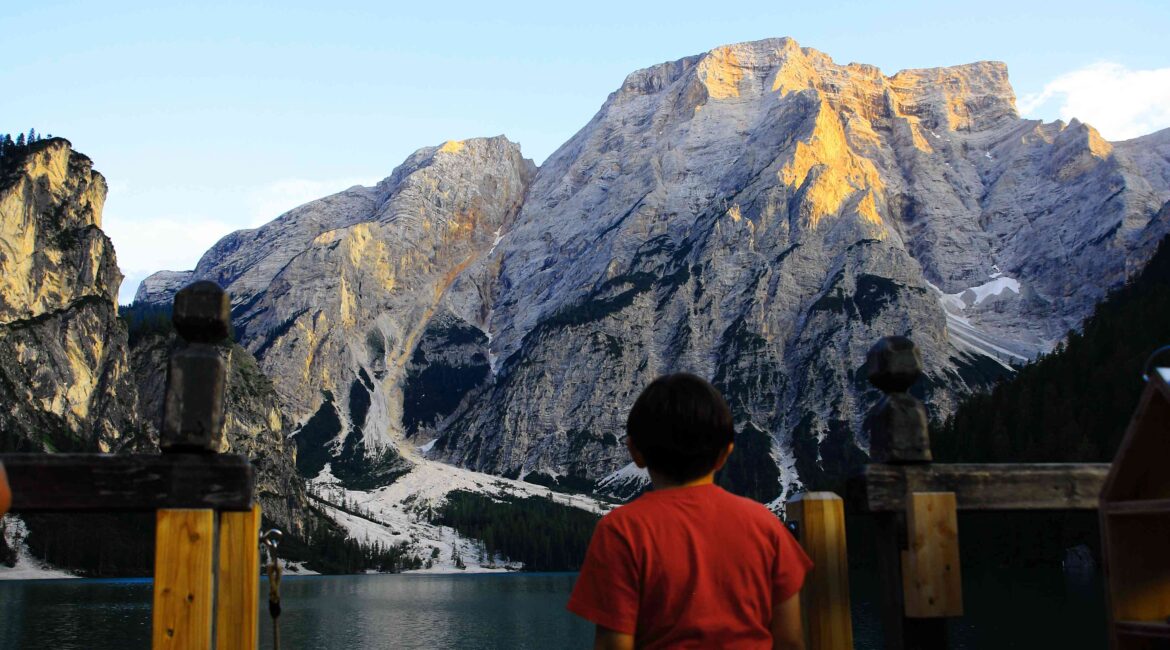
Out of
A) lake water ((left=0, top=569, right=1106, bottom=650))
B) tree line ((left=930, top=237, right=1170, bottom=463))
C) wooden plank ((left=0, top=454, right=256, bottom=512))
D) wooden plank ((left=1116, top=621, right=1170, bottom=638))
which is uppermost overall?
tree line ((left=930, top=237, right=1170, bottom=463))

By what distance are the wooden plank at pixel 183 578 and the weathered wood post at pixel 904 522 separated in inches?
220

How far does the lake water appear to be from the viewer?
74250 millimetres

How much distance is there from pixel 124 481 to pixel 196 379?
94 cm

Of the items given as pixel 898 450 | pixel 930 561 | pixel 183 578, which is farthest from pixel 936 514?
pixel 183 578

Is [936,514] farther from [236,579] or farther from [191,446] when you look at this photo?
[191,446]

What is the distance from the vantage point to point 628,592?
4801 mm

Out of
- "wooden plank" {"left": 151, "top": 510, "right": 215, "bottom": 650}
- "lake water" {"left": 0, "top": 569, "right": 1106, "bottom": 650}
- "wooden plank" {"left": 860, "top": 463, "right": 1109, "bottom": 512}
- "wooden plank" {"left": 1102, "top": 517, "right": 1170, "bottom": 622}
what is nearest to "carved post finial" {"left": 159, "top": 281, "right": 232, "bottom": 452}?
"wooden plank" {"left": 151, "top": 510, "right": 215, "bottom": 650}

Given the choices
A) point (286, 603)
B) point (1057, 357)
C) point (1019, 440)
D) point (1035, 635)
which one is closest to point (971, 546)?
point (1019, 440)

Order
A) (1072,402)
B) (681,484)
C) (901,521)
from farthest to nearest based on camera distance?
(1072,402) → (901,521) → (681,484)

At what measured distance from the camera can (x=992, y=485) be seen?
946cm

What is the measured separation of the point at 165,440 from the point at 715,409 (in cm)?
509

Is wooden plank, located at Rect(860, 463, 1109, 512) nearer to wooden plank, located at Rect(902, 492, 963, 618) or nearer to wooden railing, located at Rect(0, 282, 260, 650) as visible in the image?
wooden plank, located at Rect(902, 492, 963, 618)

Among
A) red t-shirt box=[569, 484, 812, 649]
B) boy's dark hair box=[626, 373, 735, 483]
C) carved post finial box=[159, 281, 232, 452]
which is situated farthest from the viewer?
carved post finial box=[159, 281, 232, 452]

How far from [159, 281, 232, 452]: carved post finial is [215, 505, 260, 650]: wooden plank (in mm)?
826
